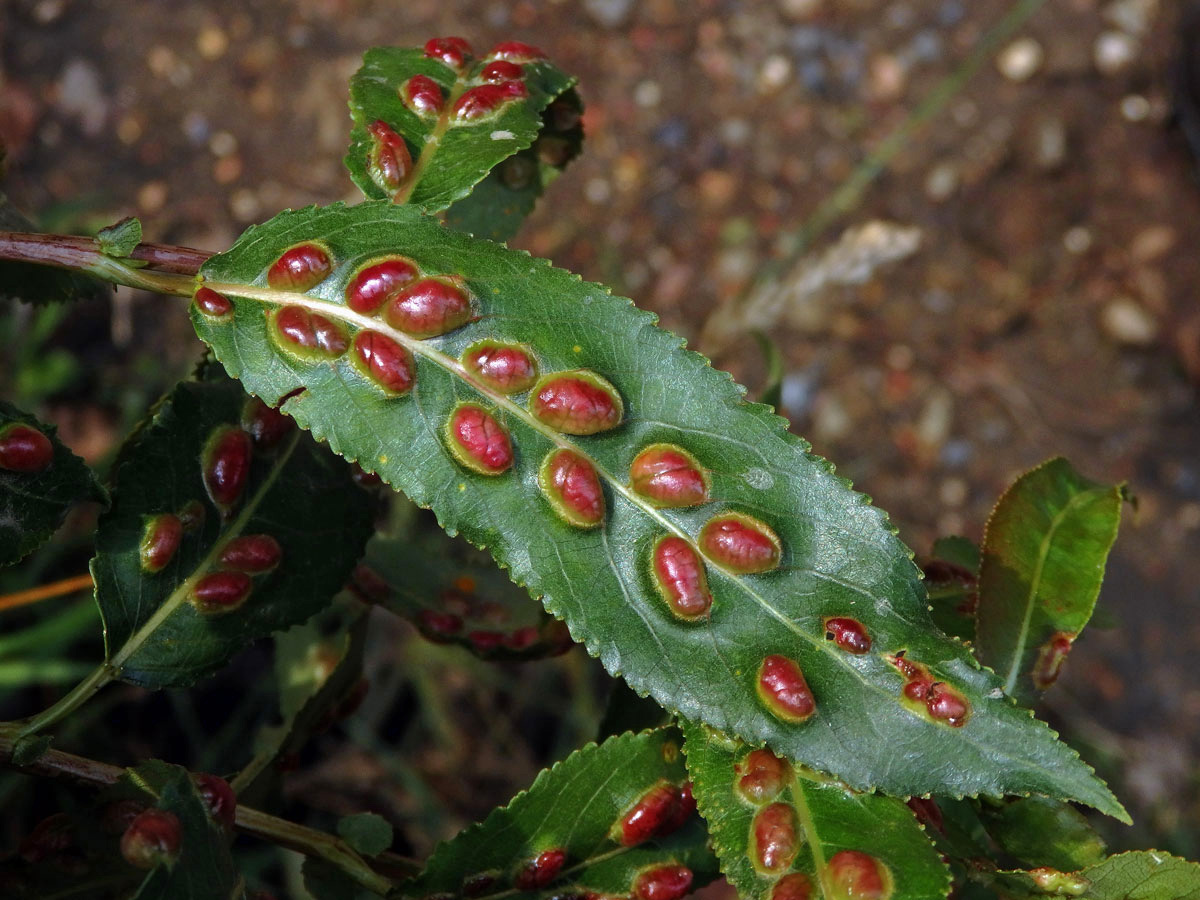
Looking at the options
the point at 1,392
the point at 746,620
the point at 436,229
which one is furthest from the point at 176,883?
the point at 1,392

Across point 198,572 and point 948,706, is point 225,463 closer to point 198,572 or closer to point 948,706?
point 198,572

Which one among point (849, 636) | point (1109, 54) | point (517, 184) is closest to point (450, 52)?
point (517, 184)

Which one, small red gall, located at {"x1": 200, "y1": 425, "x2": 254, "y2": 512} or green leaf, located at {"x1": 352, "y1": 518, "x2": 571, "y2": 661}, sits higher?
small red gall, located at {"x1": 200, "y1": 425, "x2": 254, "y2": 512}

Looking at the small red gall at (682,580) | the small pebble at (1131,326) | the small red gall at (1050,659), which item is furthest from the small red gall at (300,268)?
the small pebble at (1131,326)

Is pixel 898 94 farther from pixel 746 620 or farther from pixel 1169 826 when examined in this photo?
pixel 746 620

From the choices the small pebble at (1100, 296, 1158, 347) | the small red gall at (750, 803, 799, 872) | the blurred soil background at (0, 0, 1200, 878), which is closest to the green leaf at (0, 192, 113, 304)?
the small red gall at (750, 803, 799, 872)

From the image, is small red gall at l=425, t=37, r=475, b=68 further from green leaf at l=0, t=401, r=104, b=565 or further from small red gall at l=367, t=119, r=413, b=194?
green leaf at l=0, t=401, r=104, b=565
